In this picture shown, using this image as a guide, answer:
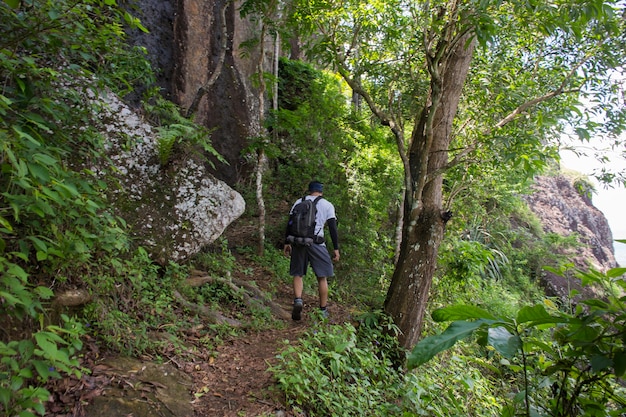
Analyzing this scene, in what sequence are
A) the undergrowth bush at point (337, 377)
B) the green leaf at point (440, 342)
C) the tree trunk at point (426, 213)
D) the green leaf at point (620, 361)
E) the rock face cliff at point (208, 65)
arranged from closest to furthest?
the green leaf at point (620, 361) < the green leaf at point (440, 342) < the undergrowth bush at point (337, 377) < the tree trunk at point (426, 213) < the rock face cliff at point (208, 65)

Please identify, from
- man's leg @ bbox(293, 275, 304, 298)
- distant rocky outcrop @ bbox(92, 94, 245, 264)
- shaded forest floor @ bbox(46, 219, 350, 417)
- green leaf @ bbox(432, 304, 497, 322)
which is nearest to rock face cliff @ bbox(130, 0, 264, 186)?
distant rocky outcrop @ bbox(92, 94, 245, 264)

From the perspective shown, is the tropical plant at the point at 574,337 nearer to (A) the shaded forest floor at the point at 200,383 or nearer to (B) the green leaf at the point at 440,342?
(B) the green leaf at the point at 440,342

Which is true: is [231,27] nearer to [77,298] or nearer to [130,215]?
[130,215]

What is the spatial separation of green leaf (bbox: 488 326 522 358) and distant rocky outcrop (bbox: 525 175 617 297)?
66.7 feet

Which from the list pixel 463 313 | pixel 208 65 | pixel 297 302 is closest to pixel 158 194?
pixel 297 302

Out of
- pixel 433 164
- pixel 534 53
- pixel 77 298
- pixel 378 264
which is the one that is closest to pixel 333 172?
pixel 378 264

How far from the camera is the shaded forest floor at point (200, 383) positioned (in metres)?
2.78

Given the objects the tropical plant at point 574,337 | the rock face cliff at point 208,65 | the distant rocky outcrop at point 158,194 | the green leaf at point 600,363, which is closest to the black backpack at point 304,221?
the distant rocky outcrop at point 158,194

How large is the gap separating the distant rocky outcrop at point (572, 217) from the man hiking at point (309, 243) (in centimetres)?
1647

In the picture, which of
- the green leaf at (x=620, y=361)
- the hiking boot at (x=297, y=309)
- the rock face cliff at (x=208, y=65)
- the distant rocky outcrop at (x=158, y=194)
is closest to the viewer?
the green leaf at (x=620, y=361)

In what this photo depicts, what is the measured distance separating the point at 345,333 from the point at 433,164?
2562 millimetres

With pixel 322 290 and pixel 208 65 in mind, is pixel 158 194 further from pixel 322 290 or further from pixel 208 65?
pixel 208 65

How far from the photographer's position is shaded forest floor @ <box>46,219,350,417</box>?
109 inches

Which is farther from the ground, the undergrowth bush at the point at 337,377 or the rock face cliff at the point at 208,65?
the rock face cliff at the point at 208,65
